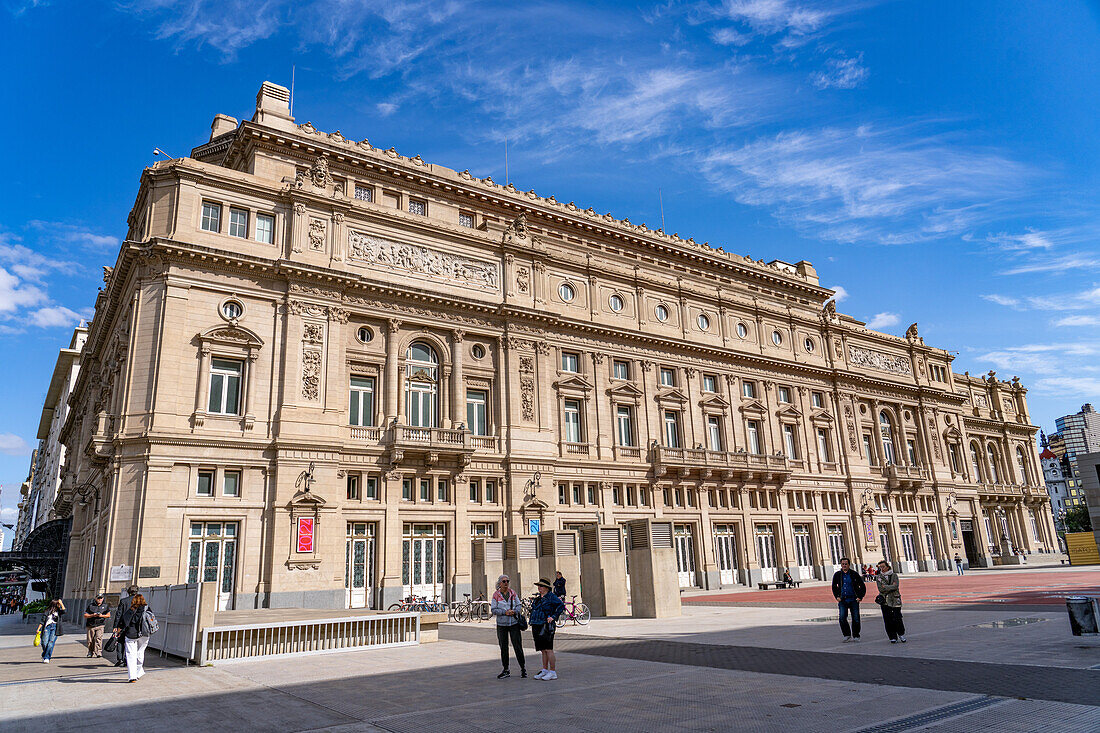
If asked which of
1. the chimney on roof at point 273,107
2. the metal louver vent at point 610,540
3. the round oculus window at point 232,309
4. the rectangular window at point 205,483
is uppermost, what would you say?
the chimney on roof at point 273,107

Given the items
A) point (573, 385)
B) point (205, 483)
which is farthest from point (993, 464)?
point (205, 483)

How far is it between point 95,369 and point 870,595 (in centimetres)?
4913

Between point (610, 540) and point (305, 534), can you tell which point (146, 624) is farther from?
point (610, 540)

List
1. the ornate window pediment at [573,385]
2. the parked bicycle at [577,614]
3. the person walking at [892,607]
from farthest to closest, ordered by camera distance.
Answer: the ornate window pediment at [573,385] → the parked bicycle at [577,614] → the person walking at [892,607]

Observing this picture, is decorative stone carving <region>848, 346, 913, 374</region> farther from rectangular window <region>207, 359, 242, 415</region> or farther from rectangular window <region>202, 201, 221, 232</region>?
rectangular window <region>202, 201, 221, 232</region>

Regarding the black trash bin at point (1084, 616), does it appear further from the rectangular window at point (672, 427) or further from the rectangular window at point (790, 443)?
the rectangular window at point (790, 443)

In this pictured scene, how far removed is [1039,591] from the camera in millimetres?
29531

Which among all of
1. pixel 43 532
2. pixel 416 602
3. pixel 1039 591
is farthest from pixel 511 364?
pixel 43 532

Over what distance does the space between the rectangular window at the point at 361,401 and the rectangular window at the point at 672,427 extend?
20.4m

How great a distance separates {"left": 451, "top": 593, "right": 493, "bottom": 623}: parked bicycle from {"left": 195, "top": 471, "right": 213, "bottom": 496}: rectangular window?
1208 cm

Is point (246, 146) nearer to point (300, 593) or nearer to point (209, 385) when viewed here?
point (209, 385)

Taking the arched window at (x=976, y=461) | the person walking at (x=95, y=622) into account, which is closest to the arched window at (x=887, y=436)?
the arched window at (x=976, y=461)

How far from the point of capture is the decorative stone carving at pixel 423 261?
3719 centimetres

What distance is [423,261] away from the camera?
38969 mm
